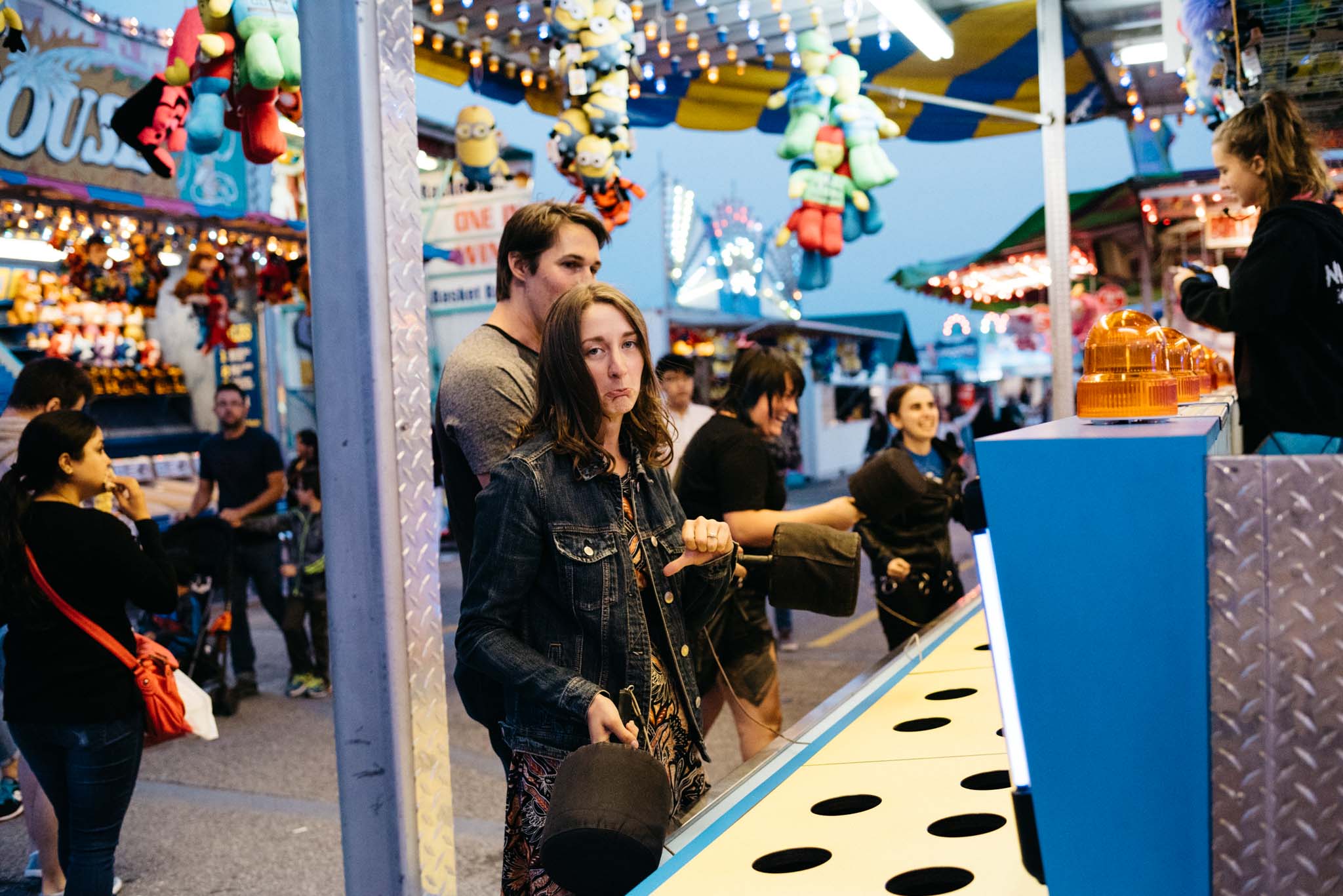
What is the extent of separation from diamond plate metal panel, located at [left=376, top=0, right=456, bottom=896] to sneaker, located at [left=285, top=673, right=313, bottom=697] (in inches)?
203

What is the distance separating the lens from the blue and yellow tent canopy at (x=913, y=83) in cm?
576

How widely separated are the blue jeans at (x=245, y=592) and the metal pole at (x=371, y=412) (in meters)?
5.27

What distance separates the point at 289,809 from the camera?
14.1 ft

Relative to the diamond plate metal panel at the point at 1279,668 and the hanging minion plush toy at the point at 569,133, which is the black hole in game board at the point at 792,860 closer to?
the diamond plate metal panel at the point at 1279,668

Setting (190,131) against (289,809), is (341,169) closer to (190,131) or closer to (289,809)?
(190,131)

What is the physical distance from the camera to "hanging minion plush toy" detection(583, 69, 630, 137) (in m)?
4.51

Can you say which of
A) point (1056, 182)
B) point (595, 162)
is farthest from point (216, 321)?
point (1056, 182)

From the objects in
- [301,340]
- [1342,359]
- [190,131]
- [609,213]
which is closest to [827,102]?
[609,213]

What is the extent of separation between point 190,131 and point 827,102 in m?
2.94

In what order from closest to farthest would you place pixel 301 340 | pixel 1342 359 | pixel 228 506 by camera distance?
1. pixel 1342 359
2. pixel 228 506
3. pixel 301 340

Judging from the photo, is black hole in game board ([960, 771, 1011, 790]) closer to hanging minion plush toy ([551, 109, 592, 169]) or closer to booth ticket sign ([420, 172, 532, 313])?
hanging minion plush toy ([551, 109, 592, 169])

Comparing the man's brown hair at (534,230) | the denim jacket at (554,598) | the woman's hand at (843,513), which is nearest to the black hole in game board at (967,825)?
the denim jacket at (554,598)

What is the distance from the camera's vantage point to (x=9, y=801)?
4.36 m

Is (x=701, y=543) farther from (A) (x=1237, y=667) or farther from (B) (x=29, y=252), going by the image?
(B) (x=29, y=252)
